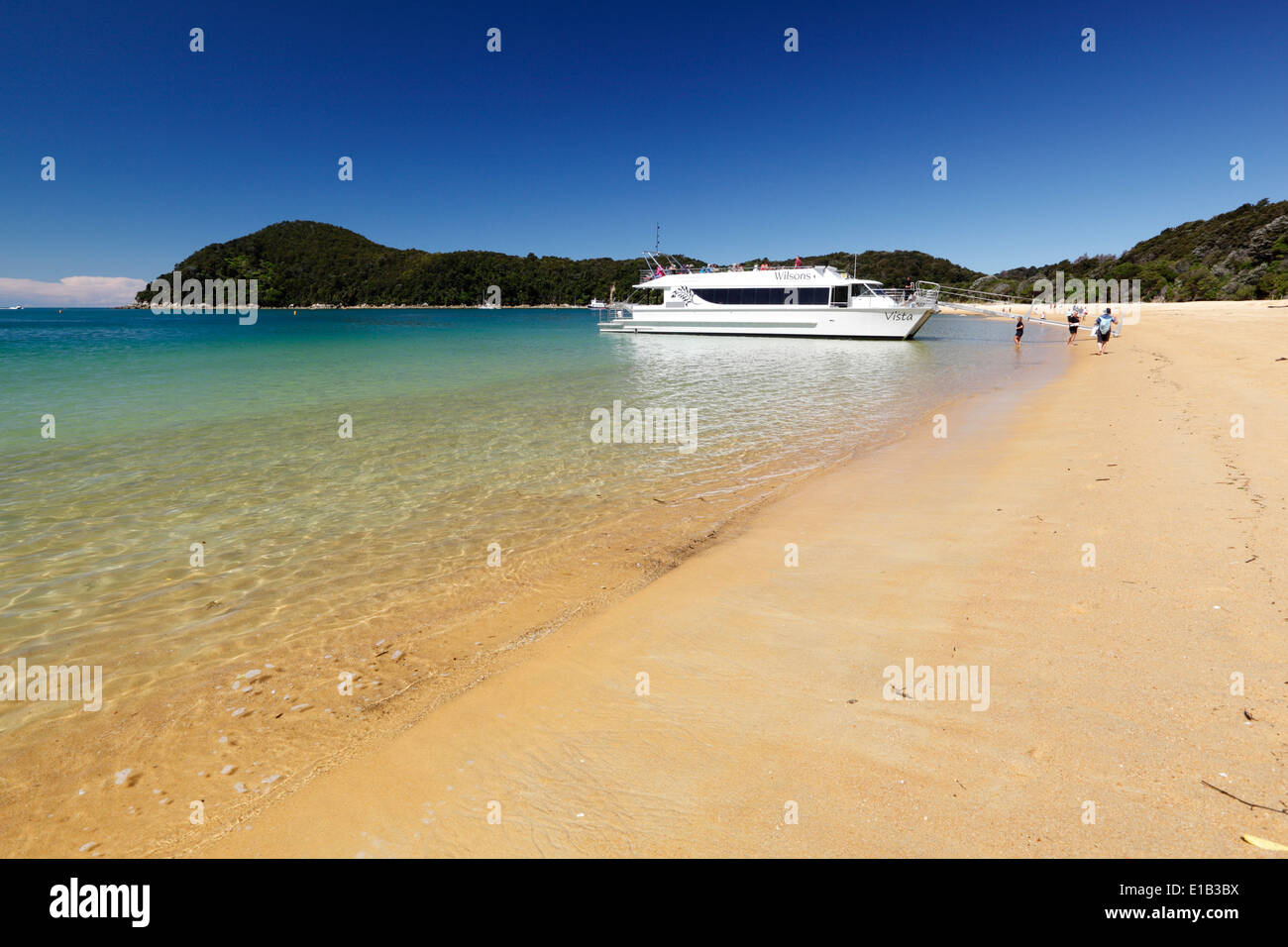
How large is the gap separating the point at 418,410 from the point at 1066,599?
15.5 meters

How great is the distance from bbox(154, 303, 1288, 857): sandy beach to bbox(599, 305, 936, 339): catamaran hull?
131 feet

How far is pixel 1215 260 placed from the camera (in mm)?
81438

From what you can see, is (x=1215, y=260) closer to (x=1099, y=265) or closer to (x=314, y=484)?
(x=1099, y=265)

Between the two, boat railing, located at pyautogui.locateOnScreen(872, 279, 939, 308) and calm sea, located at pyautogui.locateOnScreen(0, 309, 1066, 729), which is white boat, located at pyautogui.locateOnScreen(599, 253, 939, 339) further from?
calm sea, located at pyautogui.locateOnScreen(0, 309, 1066, 729)

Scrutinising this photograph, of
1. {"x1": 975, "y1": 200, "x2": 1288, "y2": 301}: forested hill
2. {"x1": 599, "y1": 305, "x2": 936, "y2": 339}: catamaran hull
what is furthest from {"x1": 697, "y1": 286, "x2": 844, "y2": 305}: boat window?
{"x1": 975, "y1": 200, "x2": 1288, "y2": 301}: forested hill

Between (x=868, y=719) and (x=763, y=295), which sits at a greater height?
(x=763, y=295)

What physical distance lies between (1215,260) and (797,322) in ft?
258

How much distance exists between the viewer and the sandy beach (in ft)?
8.87

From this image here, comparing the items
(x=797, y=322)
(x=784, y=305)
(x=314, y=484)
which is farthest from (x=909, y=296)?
(x=314, y=484)

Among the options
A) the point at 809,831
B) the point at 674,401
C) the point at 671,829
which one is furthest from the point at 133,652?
the point at 674,401

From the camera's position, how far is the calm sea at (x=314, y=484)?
211 inches

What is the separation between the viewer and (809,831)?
2.67m

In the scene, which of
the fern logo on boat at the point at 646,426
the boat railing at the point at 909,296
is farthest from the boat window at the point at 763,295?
the fern logo on boat at the point at 646,426

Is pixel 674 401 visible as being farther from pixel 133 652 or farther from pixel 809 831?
pixel 809 831
